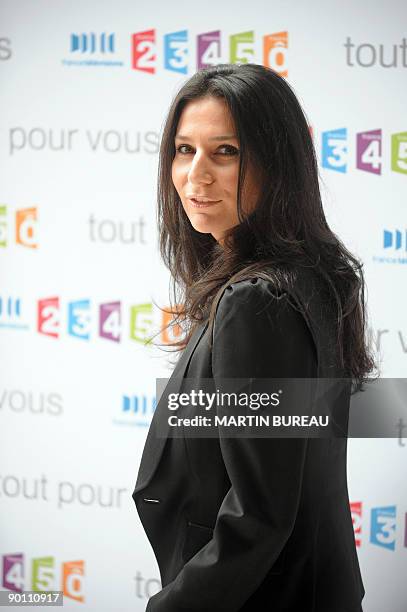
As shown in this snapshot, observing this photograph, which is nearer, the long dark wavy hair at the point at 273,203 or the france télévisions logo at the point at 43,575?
the long dark wavy hair at the point at 273,203

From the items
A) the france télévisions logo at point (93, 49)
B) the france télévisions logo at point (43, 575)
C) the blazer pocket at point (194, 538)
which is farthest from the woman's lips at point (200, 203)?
the france télévisions logo at point (43, 575)

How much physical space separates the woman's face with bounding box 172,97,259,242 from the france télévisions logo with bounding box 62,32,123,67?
125cm

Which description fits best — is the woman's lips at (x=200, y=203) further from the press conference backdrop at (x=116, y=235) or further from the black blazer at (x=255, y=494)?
the press conference backdrop at (x=116, y=235)

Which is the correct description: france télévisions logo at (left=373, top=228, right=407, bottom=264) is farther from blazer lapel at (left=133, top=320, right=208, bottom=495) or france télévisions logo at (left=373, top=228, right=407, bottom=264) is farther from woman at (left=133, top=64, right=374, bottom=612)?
blazer lapel at (left=133, top=320, right=208, bottom=495)

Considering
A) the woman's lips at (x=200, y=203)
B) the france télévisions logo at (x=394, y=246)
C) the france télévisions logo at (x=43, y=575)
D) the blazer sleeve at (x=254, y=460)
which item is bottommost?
the france télévisions logo at (x=43, y=575)

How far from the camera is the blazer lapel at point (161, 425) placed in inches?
42.2

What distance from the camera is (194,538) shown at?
3.51 feet

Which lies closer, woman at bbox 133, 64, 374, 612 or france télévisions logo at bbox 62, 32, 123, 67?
woman at bbox 133, 64, 374, 612

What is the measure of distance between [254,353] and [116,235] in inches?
57.9

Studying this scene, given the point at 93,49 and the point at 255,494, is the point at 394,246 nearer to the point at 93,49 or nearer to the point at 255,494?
the point at 93,49

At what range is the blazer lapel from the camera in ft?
3.51

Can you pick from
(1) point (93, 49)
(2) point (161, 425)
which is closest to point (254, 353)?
(2) point (161, 425)

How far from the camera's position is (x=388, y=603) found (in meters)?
2.34

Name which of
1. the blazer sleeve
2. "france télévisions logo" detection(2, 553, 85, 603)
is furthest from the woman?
"france télévisions logo" detection(2, 553, 85, 603)
